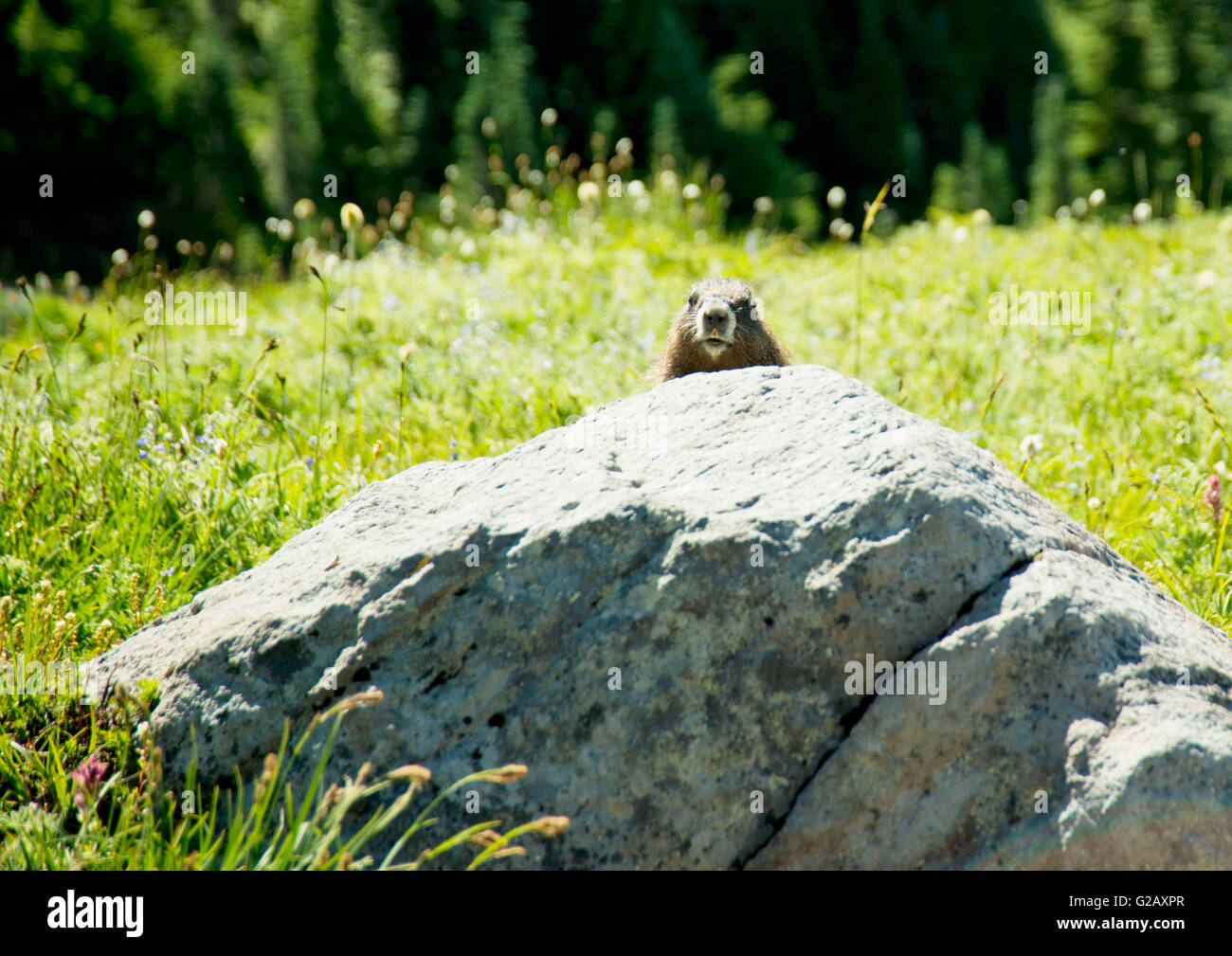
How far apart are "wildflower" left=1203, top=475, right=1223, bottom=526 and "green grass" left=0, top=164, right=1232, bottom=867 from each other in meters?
0.08

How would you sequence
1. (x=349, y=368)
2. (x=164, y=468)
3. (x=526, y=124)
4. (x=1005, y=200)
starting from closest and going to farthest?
(x=164, y=468)
(x=349, y=368)
(x=526, y=124)
(x=1005, y=200)

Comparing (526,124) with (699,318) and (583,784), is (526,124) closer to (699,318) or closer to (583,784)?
(699,318)

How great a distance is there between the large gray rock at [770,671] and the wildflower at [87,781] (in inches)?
7.5

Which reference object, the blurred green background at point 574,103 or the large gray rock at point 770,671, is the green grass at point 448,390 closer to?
the large gray rock at point 770,671

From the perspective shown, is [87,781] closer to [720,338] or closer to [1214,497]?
[720,338]

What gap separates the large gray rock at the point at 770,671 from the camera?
2682mm

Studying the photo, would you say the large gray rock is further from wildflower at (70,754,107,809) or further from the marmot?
the marmot

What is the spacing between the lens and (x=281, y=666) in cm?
303

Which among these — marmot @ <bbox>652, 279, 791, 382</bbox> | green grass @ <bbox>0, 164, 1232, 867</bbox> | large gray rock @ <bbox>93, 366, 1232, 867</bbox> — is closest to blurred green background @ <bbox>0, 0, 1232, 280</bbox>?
green grass @ <bbox>0, 164, 1232, 867</bbox>

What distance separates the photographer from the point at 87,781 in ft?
9.38

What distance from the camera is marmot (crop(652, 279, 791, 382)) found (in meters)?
4.89

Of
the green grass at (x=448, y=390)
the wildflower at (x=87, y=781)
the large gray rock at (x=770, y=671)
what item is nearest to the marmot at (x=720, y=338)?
the green grass at (x=448, y=390)
